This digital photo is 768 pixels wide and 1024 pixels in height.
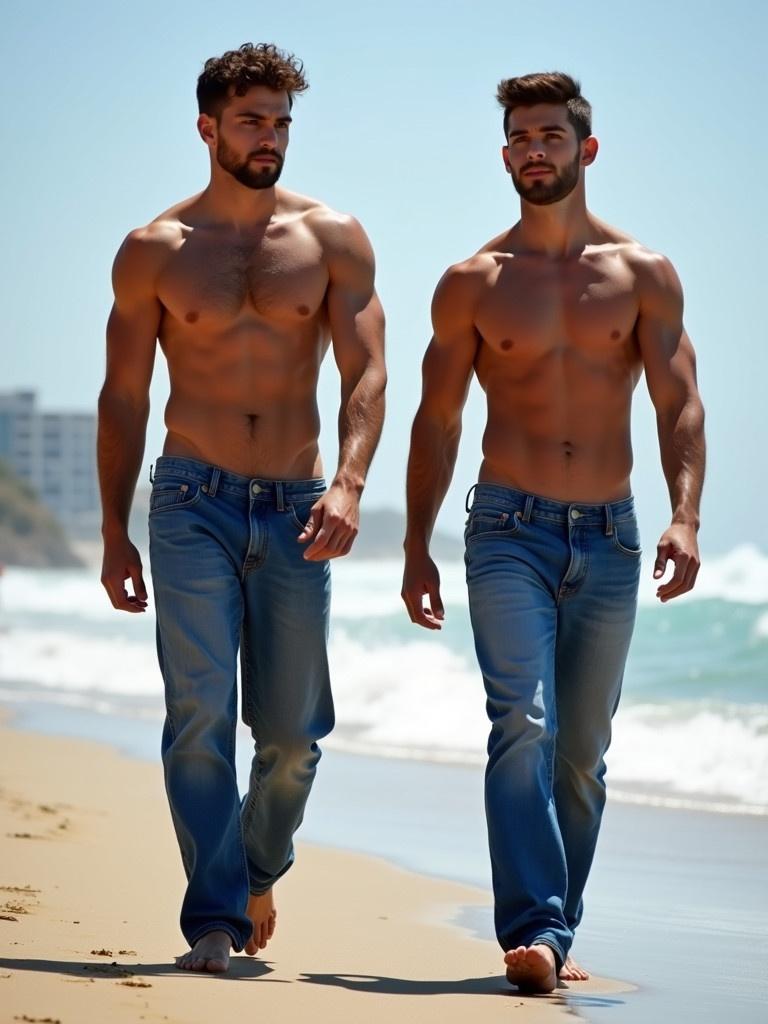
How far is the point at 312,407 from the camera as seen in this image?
5156 mm

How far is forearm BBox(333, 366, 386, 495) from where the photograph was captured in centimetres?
491

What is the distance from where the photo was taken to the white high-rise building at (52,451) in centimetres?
12812

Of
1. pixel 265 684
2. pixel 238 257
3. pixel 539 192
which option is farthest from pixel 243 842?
pixel 539 192

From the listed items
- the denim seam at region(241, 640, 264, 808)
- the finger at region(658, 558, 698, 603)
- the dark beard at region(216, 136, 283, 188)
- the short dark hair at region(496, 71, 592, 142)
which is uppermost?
the short dark hair at region(496, 71, 592, 142)

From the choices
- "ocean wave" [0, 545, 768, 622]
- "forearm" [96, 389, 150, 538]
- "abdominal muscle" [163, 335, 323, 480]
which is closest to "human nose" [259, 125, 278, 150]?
"abdominal muscle" [163, 335, 323, 480]

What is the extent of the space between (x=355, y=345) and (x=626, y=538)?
0.87 m

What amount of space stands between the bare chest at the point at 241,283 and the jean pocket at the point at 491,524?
693mm

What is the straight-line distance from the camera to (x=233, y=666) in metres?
4.86

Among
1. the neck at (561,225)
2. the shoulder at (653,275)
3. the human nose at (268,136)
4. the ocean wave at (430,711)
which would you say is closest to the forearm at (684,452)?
the shoulder at (653,275)

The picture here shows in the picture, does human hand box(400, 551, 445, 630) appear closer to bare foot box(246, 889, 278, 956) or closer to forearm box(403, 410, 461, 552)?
forearm box(403, 410, 461, 552)

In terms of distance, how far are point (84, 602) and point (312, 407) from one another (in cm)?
3045

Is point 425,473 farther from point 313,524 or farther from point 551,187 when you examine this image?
point 551,187

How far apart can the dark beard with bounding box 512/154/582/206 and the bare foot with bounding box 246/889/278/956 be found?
6.55 feet

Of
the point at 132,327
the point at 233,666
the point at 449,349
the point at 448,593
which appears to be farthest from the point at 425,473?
the point at 448,593
